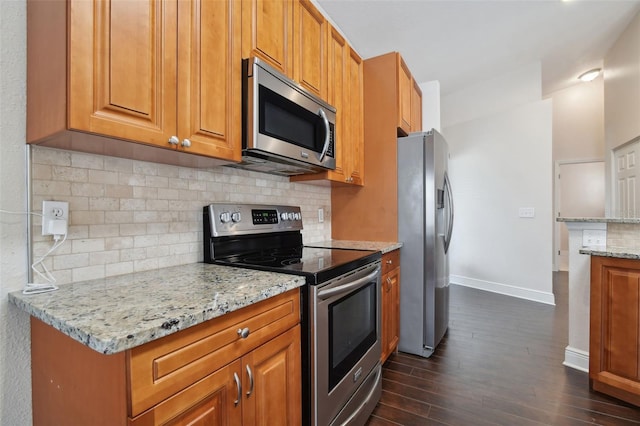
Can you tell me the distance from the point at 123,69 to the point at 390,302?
2.08 metres

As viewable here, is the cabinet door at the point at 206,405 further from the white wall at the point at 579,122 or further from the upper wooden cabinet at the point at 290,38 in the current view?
the white wall at the point at 579,122

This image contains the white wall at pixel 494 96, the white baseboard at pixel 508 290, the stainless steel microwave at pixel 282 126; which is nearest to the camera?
the stainless steel microwave at pixel 282 126

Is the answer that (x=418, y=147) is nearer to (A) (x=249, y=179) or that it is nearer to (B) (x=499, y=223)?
(A) (x=249, y=179)

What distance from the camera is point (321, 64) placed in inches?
76.5

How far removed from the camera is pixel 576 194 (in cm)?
625

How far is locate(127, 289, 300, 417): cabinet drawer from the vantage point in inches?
26.4

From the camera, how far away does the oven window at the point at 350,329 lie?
1368 mm

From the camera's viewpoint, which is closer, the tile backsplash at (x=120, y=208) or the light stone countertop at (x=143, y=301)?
the light stone countertop at (x=143, y=301)

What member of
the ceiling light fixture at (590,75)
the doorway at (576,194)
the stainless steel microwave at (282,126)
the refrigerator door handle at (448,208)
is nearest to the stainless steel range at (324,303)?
the stainless steel microwave at (282,126)

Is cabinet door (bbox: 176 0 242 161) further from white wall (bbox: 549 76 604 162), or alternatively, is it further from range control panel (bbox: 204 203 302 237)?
white wall (bbox: 549 76 604 162)

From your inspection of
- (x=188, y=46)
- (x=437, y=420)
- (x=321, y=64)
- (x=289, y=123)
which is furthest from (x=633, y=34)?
(x=188, y=46)

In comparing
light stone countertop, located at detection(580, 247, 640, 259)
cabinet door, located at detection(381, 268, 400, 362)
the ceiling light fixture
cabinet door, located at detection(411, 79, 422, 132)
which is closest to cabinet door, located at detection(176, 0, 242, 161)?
cabinet door, located at detection(381, 268, 400, 362)

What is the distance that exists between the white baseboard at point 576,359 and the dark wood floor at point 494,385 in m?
0.05

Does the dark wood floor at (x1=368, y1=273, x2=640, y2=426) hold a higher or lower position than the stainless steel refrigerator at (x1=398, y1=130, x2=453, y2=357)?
lower
